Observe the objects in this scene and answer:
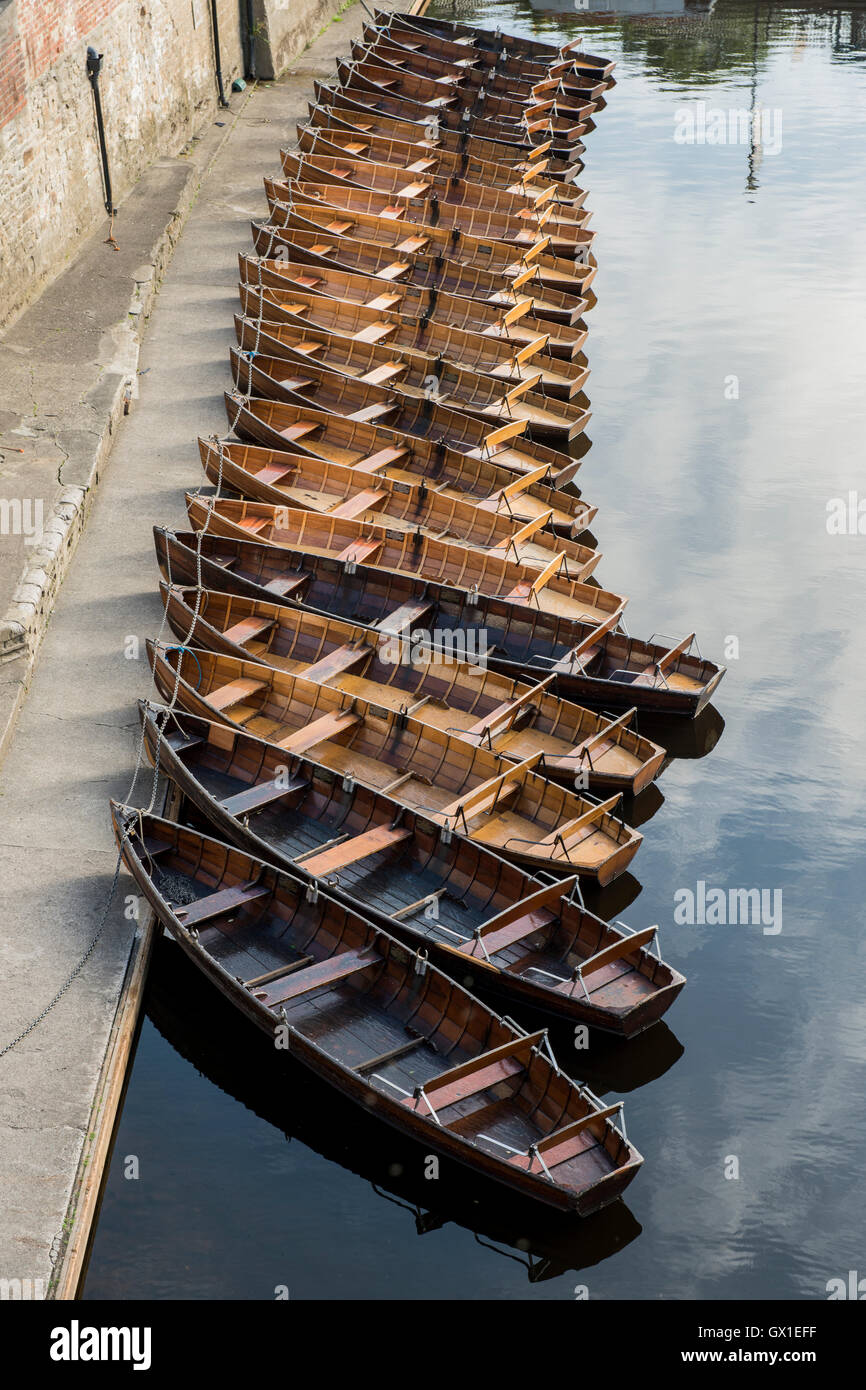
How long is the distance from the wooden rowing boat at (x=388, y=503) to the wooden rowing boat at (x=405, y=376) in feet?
7.06

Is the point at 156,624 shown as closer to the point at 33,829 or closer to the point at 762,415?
the point at 33,829

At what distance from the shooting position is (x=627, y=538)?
20.5 meters

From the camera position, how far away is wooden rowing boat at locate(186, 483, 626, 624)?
17266 mm

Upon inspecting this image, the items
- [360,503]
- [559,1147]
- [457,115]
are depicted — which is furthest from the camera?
[457,115]

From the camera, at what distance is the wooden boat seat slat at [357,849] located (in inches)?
517

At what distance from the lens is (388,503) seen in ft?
61.9

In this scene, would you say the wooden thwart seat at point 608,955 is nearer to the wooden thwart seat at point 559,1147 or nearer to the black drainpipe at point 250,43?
the wooden thwart seat at point 559,1147

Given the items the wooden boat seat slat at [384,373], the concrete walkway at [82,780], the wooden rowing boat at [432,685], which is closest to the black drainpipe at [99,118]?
the concrete walkway at [82,780]

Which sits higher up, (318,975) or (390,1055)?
(318,975)

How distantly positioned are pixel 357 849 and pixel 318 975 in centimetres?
152

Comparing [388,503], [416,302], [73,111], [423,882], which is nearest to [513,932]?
[423,882]

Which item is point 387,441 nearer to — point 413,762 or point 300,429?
point 300,429

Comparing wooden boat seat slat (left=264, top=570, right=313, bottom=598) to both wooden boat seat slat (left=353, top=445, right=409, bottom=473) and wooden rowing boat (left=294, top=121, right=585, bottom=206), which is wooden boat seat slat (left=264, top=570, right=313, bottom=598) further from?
wooden rowing boat (left=294, top=121, right=585, bottom=206)
